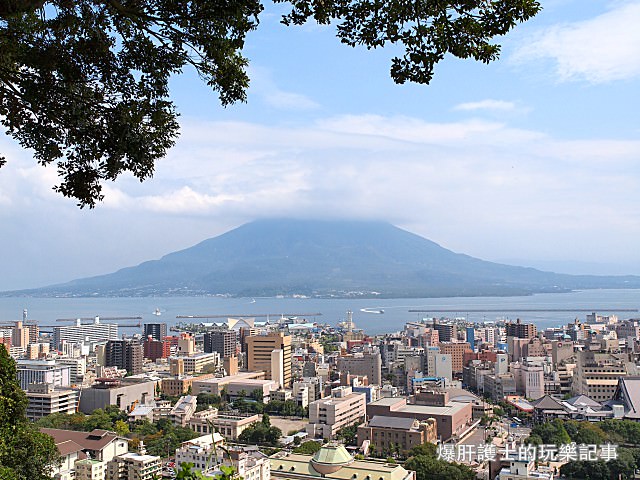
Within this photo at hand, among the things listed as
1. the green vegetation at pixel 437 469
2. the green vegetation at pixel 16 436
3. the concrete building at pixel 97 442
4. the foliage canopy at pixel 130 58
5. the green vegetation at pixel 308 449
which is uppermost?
the foliage canopy at pixel 130 58

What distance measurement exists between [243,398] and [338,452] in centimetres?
711

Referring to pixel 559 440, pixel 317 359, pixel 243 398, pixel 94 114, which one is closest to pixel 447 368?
pixel 317 359

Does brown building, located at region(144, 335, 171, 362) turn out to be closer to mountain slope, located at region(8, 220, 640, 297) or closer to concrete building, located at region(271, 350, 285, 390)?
concrete building, located at region(271, 350, 285, 390)

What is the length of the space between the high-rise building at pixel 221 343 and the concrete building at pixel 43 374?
697 centimetres

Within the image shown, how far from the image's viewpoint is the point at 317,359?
18.7 metres

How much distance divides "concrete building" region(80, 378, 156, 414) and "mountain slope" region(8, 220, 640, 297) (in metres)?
48.0

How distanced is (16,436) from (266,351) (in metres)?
14.1

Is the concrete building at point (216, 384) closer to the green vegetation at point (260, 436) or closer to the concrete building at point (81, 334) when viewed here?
the green vegetation at point (260, 436)

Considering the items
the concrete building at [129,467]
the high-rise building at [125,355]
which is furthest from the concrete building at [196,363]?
the concrete building at [129,467]

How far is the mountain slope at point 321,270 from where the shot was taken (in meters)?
Answer: 68.4

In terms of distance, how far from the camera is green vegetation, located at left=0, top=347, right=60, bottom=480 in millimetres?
2572

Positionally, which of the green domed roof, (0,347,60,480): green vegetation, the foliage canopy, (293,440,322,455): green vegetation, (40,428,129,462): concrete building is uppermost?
the foliage canopy

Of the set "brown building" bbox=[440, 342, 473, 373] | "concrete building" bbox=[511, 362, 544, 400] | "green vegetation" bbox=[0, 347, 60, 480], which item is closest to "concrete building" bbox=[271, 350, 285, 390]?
"brown building" bbox=[440, 342, 473, 373]

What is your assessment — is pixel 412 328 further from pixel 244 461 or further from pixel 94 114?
pixel 94 114
